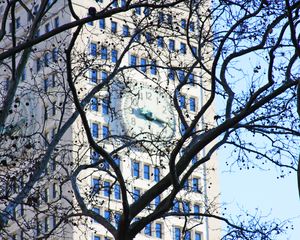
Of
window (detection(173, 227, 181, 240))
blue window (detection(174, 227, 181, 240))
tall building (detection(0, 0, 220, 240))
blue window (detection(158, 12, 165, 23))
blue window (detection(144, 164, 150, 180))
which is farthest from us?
blue window (detection(144, 164, 150, 180))

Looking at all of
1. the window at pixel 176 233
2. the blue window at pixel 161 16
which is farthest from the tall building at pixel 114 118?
the window at pixel 176 233

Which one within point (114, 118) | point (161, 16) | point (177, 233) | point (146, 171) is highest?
point (146, 171)

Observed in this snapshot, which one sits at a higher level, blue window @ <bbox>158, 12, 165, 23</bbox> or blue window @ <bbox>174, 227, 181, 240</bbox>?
blue window @ <bbox>174, 227, 181, 240</bbox>

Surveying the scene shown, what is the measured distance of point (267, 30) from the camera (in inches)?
915

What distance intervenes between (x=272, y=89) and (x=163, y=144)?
313 cm

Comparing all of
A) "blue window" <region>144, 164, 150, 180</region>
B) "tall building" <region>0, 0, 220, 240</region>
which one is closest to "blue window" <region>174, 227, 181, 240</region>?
"tall building" <region>0, 0, 220, 240</region>

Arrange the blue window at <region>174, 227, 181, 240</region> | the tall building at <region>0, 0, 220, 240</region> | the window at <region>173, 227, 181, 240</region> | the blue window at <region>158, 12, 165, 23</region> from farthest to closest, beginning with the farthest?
the window at <region>173, 227, 181, 240</region>, the blue window at <region>174, 227, 181, 240</region>, the tall building at <region>0, 0, 220, 240</region>, the blue window at <region>158, 12, 165, 23</region>

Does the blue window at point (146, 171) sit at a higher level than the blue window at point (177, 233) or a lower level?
higher

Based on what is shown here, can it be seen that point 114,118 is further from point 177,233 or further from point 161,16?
point 177,233

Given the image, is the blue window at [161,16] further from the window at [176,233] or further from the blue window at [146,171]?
the blue window at [146,171]

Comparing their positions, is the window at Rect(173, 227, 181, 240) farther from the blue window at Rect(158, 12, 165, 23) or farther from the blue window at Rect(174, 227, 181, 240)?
the blue window at Rect(158, 12, 165, 23)

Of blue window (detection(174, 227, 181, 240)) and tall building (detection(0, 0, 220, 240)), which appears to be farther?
blue window (detection(174, 227, 181, 240))

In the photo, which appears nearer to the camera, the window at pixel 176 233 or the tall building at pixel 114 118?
the tall building at pixel 114 118

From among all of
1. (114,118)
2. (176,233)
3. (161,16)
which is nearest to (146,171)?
(176,233)
